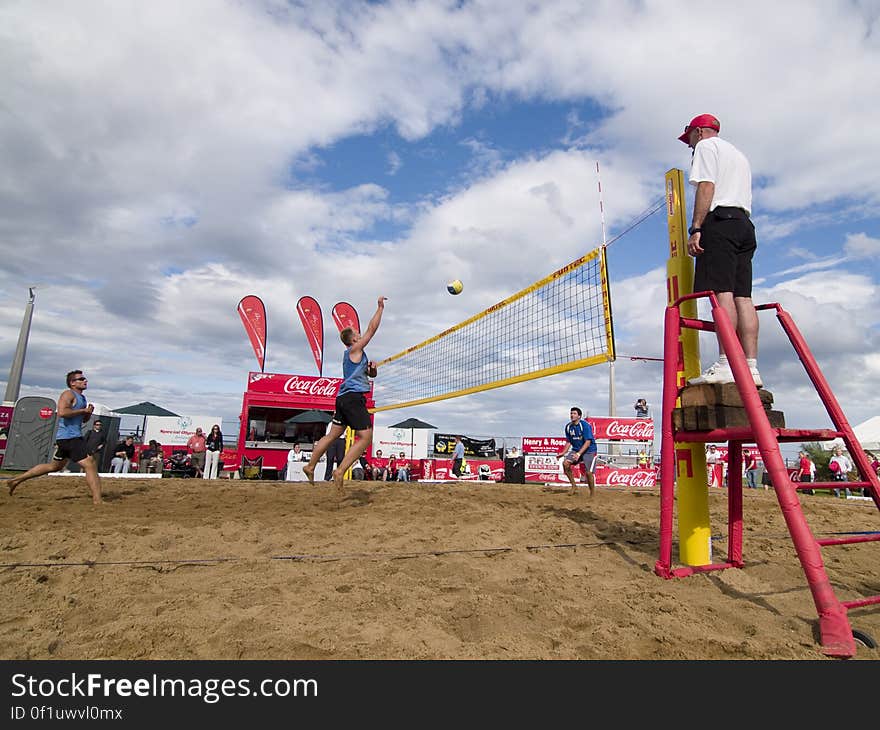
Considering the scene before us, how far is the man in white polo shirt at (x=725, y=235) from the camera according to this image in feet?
9.84

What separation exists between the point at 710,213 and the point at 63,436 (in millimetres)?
6960

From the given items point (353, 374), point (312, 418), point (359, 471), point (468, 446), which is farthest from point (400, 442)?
point (353, 374)

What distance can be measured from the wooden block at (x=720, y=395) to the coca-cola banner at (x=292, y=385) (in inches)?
599

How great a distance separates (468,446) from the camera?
948 inches

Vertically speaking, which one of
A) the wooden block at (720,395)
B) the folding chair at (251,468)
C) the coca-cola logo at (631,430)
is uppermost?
the coca-cola logo at (631,430)

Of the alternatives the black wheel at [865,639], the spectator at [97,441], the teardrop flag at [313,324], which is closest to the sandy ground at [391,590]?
the black wheel at [865,639]

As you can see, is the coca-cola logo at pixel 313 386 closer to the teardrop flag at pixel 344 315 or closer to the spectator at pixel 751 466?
the teardrop flag at pixel 344 315

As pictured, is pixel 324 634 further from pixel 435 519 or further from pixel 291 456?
pixel 291 456

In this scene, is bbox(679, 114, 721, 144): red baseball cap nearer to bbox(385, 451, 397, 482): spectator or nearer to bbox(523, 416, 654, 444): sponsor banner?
bbox(385, 451, 397, 482): spectator

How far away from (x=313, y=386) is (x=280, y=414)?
1.45 m

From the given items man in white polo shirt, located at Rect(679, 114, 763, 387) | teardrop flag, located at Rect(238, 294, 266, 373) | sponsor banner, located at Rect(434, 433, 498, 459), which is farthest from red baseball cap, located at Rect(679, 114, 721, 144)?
sponsor banner, located at Rect(434, 433, 498, 459)

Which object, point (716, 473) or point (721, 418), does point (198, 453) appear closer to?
point (721, 418)
